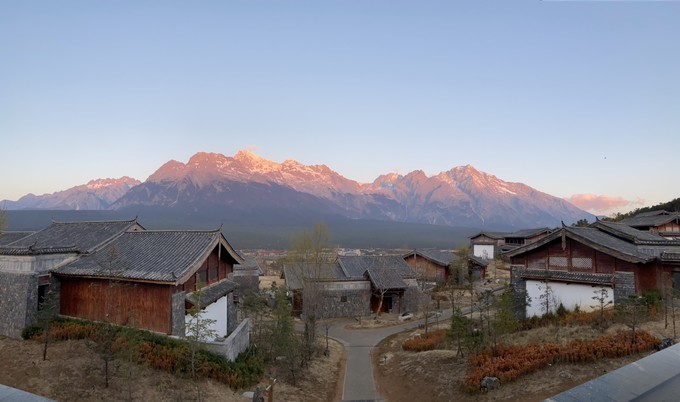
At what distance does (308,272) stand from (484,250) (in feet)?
156

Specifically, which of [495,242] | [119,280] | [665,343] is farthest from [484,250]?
[119,280]

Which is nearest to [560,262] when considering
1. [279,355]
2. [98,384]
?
[279,355]

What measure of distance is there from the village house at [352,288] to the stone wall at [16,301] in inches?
741

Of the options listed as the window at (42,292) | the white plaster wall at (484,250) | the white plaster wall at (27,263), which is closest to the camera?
the white plaster wall at (27,263)

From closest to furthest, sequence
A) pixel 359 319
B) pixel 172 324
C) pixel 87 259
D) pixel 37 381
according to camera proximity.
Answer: pixel 37 381
pixel 172 324
pixel 87 259
pixel 359 319

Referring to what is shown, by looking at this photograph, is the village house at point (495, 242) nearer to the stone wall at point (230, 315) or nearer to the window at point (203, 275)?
the stone wall at point (230, 315)

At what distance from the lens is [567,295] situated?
22703 millimetres

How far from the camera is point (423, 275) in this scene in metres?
49.2

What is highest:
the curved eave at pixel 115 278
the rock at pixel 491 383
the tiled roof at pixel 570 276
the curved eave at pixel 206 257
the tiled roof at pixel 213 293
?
the curved eave at pixel 206 257

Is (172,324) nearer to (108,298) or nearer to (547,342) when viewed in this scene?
(108,298)

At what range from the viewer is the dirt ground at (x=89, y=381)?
1393 centimetres

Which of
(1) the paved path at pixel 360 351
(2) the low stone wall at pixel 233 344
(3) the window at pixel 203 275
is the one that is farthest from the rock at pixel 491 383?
(3) the window at pixel 203 275

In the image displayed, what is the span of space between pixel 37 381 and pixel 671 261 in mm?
27806

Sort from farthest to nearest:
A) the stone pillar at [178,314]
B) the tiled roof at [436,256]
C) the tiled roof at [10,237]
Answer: the tiled roof at [436,256] < the tiled roof at [10,237] < the stone pillar at [178,314]
